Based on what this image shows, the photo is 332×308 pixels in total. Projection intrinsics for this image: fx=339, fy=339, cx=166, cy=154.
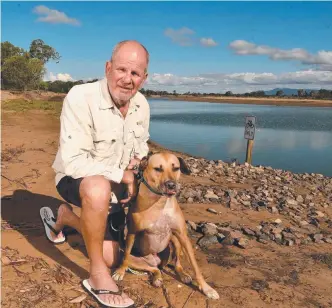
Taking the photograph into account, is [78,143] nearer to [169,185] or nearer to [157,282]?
[169,185]

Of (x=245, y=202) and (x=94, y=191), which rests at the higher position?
(x=94, y=191)

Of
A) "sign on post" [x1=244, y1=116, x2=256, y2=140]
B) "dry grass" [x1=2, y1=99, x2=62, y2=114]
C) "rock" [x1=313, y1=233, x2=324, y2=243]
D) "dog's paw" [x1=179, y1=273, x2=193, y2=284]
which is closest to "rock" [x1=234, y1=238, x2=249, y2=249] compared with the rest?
"rock" [x1=313, y1=233, x2=324, y2=243]

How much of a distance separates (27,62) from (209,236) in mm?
57597

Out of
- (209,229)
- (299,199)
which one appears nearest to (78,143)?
(209,229)

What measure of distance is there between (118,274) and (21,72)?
5567 cm

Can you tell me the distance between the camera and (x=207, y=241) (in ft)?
14.9

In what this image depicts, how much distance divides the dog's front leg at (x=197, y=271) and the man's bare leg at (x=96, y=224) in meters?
0.73

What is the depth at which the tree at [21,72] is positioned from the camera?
52844 mm

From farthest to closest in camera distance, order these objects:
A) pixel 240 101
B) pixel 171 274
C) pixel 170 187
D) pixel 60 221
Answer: pixel 240 101 → pixel 60 221 → pixel 171 274 → pixel 170 187

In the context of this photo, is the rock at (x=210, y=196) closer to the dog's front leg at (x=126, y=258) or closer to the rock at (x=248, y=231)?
the rock at (x=248, y=231)

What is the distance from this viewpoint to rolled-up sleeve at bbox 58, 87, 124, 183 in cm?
311

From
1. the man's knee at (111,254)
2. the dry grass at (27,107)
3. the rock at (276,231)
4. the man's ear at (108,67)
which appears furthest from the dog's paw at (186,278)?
the dry grass at (27,107)

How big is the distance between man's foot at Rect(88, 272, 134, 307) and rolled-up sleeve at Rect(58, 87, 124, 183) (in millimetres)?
876

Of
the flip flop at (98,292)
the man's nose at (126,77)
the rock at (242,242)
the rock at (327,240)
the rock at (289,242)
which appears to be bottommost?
the rock at (327,240)
